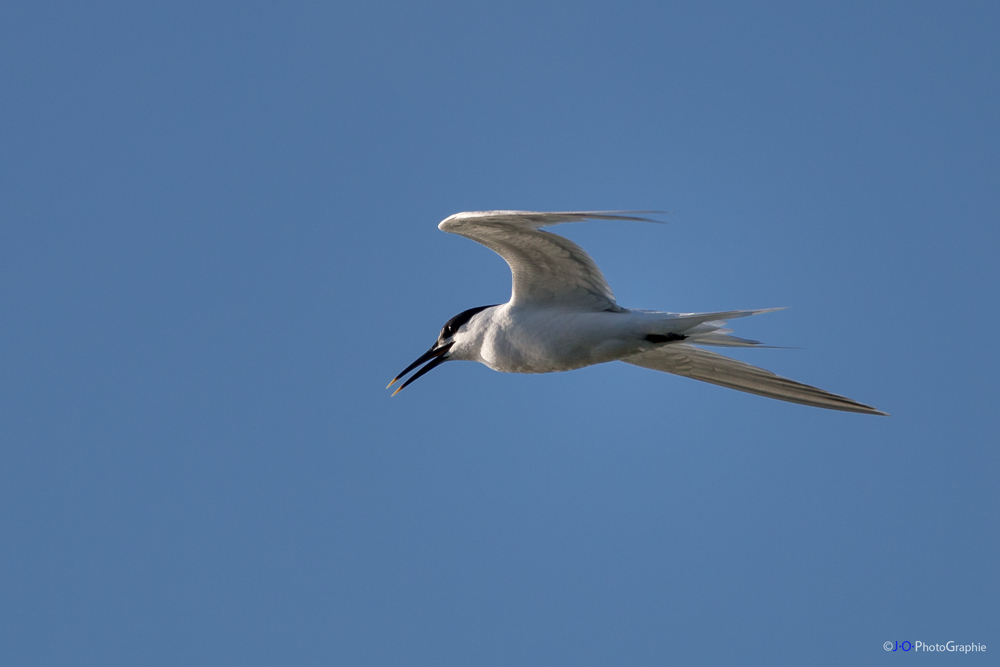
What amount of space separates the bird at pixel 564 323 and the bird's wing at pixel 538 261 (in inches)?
0.4

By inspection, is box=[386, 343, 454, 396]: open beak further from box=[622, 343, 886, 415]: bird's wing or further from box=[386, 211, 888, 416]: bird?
box=[622, 343, 886, 415]: bird's wing

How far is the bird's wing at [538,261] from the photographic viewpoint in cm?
868

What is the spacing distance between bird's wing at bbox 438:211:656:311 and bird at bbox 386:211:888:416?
1 centimetres

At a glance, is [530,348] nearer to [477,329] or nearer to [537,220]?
[477,329]

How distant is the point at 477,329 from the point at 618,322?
199 cm

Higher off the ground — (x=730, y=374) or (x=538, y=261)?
(x=538, y=261)

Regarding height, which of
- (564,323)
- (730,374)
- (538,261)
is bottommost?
(730,374)

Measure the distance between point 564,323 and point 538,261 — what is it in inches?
28.4

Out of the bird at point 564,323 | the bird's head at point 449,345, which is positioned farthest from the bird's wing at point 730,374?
the bird's head at point 449,345

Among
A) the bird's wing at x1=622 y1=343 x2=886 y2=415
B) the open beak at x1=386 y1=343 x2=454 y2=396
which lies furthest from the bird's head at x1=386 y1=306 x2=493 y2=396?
the bird's wing at x1=622 y1=343 x2=886 y2=415

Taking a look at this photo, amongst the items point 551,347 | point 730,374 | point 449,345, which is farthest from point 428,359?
point 730,374

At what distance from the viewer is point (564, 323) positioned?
31.8 ft

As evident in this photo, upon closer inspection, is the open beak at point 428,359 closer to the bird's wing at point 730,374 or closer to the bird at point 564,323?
the bird at point 564,323

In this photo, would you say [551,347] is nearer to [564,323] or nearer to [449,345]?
[564,323]
